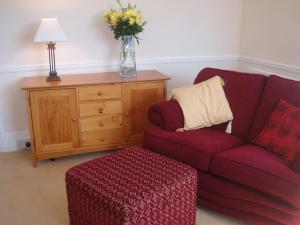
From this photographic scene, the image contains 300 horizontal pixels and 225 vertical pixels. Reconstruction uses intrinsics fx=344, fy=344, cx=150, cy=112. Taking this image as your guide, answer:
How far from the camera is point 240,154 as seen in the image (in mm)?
2291

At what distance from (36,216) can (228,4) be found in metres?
2.97

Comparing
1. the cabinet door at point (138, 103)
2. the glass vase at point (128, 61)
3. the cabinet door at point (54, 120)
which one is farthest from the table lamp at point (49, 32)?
the cabinet door at point (138, 103)

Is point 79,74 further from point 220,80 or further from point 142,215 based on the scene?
point 142,215

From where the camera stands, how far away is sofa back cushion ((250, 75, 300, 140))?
2496 mm

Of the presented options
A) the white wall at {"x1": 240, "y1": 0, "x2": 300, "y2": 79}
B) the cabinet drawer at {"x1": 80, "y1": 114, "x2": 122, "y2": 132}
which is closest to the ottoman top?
the cabinet drawer at {"x1": 80, "y1": 114, "x2": 122, "y2": 132}

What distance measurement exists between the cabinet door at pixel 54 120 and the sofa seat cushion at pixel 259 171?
1394 millimetres

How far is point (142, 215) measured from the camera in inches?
72.4

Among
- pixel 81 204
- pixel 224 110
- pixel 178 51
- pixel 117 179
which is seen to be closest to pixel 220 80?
pixel 224 110

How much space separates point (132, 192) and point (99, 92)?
4.70 feet

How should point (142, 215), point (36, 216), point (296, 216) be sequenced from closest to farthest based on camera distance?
point (142, 215) → point (296, 216) → point (36, 216)

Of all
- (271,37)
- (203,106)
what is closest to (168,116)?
(203,106)

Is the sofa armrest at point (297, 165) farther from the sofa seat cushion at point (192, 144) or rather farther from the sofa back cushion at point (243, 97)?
the sofa back cushion at point (243, 97)

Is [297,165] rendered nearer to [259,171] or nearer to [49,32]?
[259,171]

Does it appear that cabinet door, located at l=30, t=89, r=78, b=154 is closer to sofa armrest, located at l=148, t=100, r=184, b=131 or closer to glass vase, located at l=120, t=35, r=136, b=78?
glass vase, located at l=120, t=35, r=136, b=78
